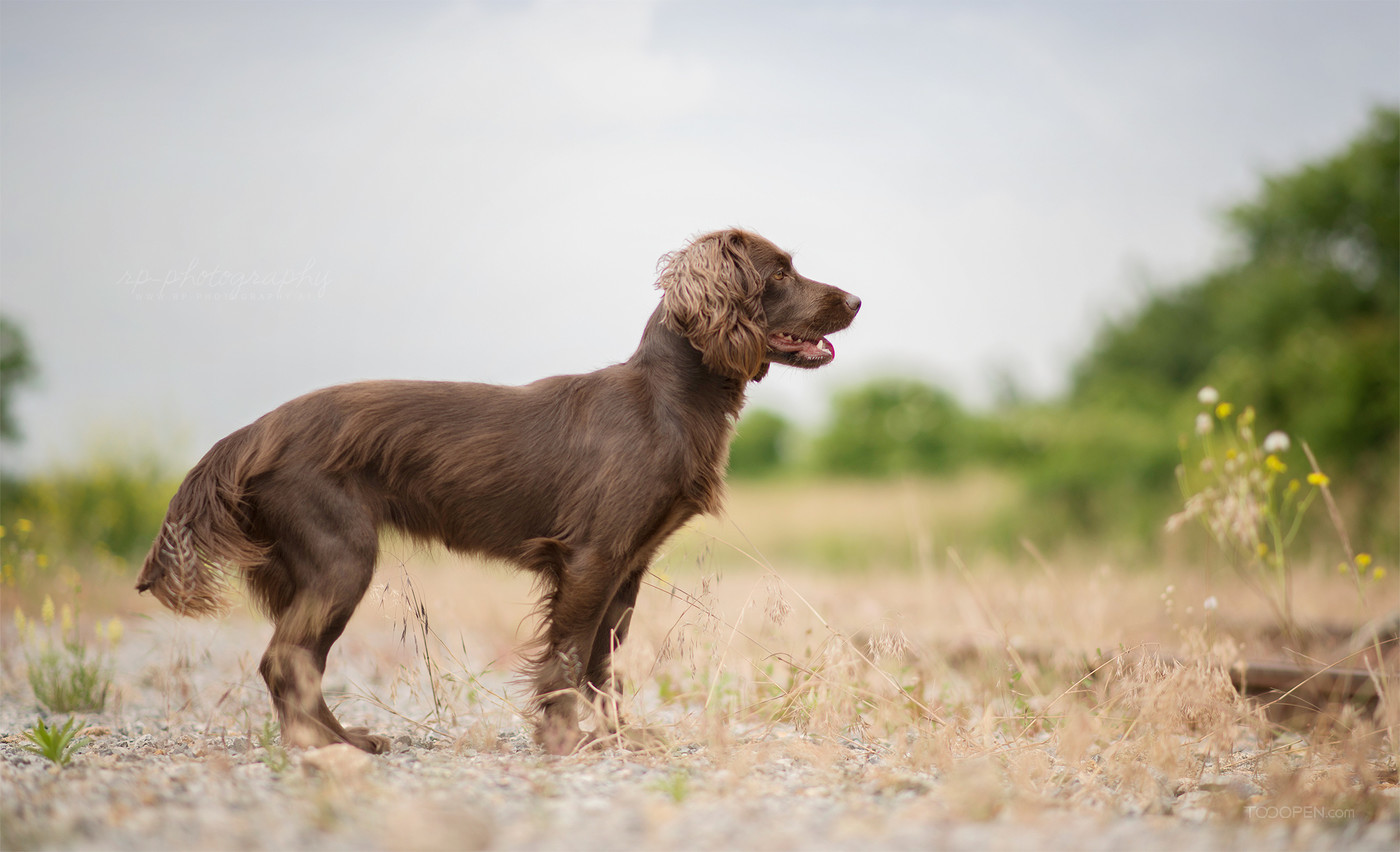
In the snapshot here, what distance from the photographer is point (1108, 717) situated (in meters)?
3.41

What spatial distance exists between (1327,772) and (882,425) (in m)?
18.4

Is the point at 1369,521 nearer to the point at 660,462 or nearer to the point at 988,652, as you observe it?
the point at 988,652

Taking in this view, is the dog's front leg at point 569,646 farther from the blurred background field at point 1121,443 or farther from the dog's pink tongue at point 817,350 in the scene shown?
the blurred background field at point 1121,443

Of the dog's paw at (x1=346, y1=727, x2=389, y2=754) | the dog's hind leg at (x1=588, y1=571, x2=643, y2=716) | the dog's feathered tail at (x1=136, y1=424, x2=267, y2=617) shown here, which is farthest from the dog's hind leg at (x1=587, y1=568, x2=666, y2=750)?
the dog's feathered tail at (x1=136, y1=424, x2=267, y2=617)

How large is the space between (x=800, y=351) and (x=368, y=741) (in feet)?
6.93

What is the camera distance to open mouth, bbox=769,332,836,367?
3.62 meters

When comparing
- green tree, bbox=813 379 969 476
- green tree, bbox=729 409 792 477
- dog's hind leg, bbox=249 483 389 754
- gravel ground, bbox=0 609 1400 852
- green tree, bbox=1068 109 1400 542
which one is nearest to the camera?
gravel ground, bbox=0 609 1400 852

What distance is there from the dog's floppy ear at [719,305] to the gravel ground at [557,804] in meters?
1.35

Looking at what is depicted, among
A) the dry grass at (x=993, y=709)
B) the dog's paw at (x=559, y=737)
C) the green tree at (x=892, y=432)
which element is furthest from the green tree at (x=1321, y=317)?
the dog's paw at (x=559, y=737)

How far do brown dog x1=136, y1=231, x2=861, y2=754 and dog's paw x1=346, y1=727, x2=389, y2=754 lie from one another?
1 cm

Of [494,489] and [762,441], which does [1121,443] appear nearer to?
[494,489]

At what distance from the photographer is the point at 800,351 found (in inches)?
143

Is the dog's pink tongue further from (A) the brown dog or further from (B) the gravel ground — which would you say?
(B) the gravel ground

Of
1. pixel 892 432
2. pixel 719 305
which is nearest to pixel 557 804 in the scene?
pixel 719 305
